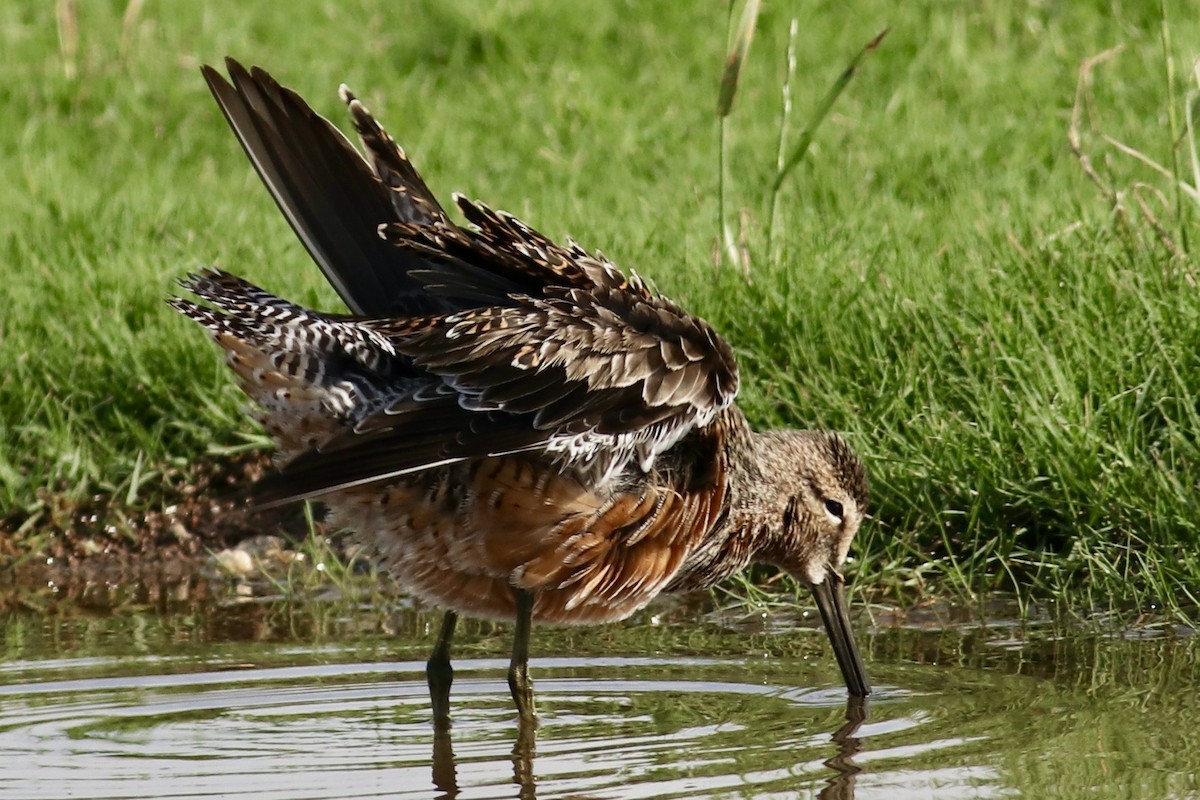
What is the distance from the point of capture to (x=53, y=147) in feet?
29.9

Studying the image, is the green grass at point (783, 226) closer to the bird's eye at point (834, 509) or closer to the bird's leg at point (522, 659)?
the bird's eye at point (834, 509)

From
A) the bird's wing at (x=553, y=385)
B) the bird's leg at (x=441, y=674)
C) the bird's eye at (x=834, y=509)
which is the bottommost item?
the bird's leg at (x=441, y=674)

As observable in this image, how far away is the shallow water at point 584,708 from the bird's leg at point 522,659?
68mm

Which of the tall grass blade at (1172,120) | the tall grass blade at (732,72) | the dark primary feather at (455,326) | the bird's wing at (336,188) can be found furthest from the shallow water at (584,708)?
the tall grass blade at (1172,120)

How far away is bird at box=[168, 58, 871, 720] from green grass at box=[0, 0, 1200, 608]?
866 millimetres

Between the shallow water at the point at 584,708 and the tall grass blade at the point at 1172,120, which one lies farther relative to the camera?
the tall grass blade at the point at 1172,120

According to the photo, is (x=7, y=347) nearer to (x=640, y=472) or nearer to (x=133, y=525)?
(x=133, y=525)

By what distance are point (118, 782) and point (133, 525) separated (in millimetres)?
2299

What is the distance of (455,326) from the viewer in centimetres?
458

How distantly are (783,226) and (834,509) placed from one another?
2063 millimetres

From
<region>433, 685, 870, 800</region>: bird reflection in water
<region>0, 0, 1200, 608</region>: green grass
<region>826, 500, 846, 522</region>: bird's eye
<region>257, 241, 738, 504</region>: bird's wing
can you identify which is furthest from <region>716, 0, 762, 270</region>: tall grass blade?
<region>433, 685, 870, 800</region>: bird reflection in water

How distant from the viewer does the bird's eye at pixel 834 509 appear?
534 cm

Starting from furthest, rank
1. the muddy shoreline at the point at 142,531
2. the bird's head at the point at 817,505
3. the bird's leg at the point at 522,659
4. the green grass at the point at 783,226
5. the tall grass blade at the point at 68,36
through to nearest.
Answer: the tall grass blade at the point at 68,36 < the muddy shoreline at the point at 142,531 < the green grass at the point at 783,226 < the bird's head at the point at 817,505 < the bird's leg at the point at 522,659

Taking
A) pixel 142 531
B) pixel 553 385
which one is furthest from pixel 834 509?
pixel 142 531
